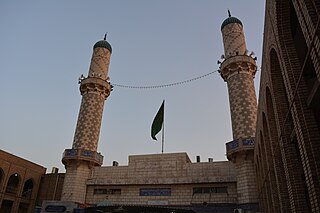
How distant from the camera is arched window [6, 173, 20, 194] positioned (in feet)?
84.9

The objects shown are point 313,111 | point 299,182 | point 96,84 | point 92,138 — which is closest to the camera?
point 313,111

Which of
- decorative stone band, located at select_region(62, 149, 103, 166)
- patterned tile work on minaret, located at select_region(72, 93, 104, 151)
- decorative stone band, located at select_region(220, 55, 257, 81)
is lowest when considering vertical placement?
decorative stone band, located at select_region(62, 149, 103, 166)

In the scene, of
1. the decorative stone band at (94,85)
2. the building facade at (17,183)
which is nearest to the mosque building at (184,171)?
the decorative stone band at (94,85)

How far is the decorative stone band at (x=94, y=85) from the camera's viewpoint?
25.8 meters

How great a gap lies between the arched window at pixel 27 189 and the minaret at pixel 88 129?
7.21 metres

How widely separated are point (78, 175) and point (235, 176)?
12501mm

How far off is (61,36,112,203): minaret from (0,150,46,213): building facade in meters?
6.32

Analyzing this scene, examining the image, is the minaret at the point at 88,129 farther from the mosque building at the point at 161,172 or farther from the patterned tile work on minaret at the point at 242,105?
the patterned tile work on minaret at the point at 242,105

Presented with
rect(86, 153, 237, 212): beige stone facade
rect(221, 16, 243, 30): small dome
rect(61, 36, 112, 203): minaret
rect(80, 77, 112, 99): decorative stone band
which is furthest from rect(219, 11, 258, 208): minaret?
rect(61, 36, 112, 203): minaret

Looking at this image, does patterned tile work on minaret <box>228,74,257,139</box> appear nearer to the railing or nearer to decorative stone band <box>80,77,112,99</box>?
the railing

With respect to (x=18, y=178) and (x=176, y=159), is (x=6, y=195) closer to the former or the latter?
(x=18, y=178)

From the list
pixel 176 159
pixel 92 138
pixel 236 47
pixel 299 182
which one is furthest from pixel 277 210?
pixel 92 138

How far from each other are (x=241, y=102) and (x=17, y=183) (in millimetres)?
23336

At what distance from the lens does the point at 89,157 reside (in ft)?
73.9
